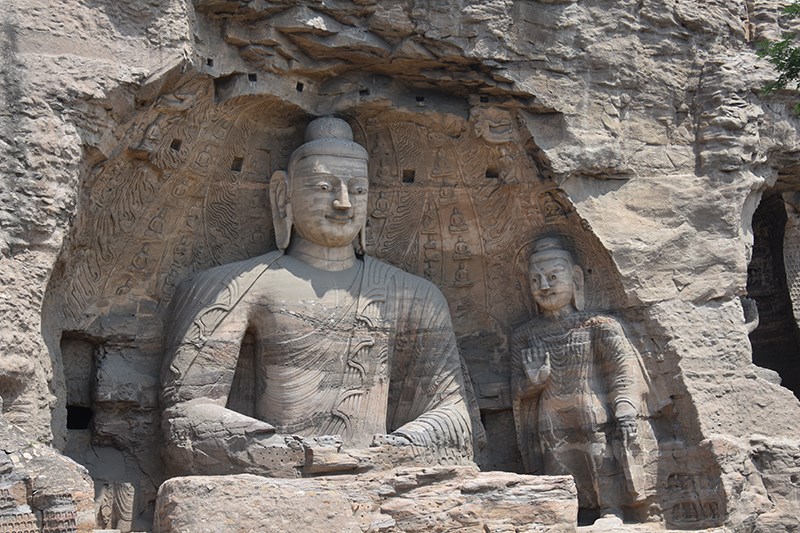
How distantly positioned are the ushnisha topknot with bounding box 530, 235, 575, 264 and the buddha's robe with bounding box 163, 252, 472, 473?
777mm

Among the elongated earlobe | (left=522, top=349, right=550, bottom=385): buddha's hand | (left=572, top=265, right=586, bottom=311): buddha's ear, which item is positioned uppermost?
the elongated earlobe

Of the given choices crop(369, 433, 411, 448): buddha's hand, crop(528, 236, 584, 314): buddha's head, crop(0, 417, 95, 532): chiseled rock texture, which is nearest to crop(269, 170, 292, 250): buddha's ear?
crop(369, 433, 411, 448): buddha's hand

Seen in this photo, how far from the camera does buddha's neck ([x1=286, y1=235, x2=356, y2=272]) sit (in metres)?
9.52

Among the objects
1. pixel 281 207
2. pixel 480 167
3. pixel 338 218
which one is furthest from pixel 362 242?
pixel 480 167

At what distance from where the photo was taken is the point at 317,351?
30.1 feet

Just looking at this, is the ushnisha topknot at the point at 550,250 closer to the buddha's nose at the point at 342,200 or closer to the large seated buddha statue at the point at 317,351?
the large seated buddha statue at the point at 317,351

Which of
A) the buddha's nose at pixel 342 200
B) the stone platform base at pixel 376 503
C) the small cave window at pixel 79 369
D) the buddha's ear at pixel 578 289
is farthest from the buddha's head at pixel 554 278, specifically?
the small cave window at pixel 79 369

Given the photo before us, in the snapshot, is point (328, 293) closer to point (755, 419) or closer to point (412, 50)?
point (412, 50)

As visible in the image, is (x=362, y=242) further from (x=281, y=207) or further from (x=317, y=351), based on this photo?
(x=317, y=351)

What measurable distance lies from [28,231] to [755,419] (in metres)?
5.00

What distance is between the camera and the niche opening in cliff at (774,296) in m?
11.2

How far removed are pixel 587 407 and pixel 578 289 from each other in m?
0.89

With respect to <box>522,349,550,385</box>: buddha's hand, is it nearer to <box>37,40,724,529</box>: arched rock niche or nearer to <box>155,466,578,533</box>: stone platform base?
<box>37,40,724,529</box>: arched rock niche

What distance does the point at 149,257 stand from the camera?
9336 millimetres
